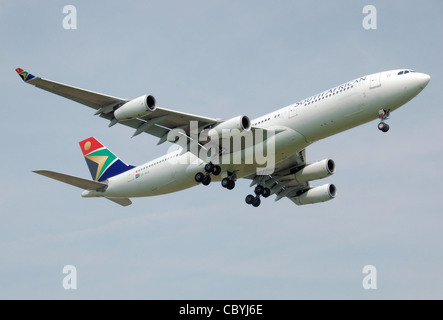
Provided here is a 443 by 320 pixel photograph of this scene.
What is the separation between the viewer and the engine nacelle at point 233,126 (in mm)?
36094

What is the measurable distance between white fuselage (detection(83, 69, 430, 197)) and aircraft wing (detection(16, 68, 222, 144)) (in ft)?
7.31

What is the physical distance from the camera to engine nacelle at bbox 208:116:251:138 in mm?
36094

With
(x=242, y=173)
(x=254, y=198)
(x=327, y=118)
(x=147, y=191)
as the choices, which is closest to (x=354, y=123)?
(x=327, y=118)

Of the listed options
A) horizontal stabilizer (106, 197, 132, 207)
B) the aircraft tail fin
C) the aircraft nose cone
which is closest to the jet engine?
the aircraft nose cone

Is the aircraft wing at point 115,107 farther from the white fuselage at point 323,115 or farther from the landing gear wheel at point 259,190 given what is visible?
the landing gear wheel at point 259,190

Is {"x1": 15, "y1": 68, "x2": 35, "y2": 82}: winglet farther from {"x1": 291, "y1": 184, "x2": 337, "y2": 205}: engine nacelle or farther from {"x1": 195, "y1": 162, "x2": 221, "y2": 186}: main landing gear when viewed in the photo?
{"x1": 291, "y1": 184, "x2": 337, "y2": 205}: engine nacelle

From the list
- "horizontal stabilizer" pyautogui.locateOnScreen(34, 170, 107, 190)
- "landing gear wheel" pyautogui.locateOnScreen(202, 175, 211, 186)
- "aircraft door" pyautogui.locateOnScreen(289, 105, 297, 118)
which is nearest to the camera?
"aircraft door" pyautogui.locateOnScreen(289, 105, 297, 118)

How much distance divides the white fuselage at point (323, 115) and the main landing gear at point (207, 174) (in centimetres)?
33

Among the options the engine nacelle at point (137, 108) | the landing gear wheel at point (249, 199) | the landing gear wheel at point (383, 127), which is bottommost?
the landing gear wheel at point (249, 199)

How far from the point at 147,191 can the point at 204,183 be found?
4230 mm

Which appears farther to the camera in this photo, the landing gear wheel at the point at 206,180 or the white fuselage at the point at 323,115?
the landing gear wheel at the point at 206,180

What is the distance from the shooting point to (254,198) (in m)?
44.8

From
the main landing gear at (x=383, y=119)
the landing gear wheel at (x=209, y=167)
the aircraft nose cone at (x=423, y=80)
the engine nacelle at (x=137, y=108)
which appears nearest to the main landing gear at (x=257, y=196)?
the landing gear wheel at (x=209, y=167)

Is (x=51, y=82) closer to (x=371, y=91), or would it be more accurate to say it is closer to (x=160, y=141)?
(x=160, y=141)
